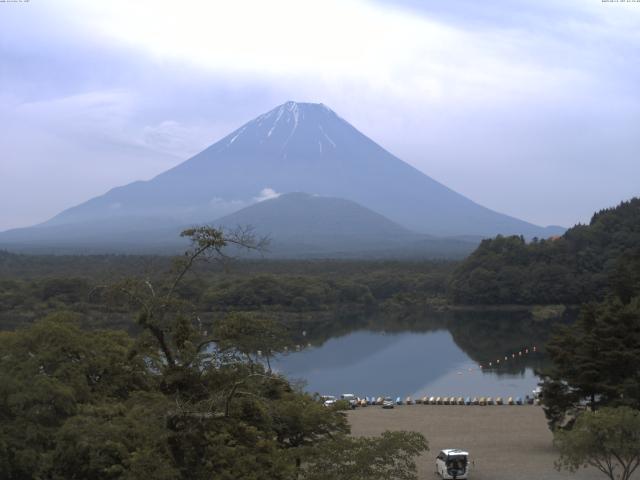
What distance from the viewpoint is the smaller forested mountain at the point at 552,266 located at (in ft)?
141

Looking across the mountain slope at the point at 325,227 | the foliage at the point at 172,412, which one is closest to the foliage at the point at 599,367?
the foliage at the point at 172,412

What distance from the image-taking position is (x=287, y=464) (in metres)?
6.77

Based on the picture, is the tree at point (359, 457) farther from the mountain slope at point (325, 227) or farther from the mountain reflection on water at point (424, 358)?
the mountain slope at point (325, 227)

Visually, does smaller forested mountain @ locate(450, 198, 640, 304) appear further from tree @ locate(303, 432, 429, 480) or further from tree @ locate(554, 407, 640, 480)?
tree @ locate(303, 432, 429, 480)


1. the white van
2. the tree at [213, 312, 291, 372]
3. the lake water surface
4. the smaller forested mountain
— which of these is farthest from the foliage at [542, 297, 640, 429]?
the smaller forested mountain

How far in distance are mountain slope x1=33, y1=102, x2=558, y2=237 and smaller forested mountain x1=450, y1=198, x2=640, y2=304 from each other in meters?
100

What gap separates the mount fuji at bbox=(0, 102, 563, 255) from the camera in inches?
5910

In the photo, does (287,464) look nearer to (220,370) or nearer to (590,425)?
(220,370)

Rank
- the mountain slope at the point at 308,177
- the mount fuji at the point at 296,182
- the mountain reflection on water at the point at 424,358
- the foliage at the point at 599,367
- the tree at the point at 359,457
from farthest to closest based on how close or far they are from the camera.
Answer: the mountain slope at the point at 308,177
the mount fuji at the point at 296,182
the mountain reflection on water at the point at 424,358
the foliage at the point at 599,367
the tree at the point at 359,457

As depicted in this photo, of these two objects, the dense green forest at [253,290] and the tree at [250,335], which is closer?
the tree at [250,335]

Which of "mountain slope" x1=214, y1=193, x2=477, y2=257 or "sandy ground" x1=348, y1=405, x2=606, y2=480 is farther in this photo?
"mountain slope" x1=214, y1=193, x2=477, y2=257

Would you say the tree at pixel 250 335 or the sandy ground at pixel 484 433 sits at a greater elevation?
the tree at pixel 250 335

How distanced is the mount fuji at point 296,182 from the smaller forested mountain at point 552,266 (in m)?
99.0

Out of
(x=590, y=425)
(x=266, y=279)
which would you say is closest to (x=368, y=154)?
(x=266, y=279)
